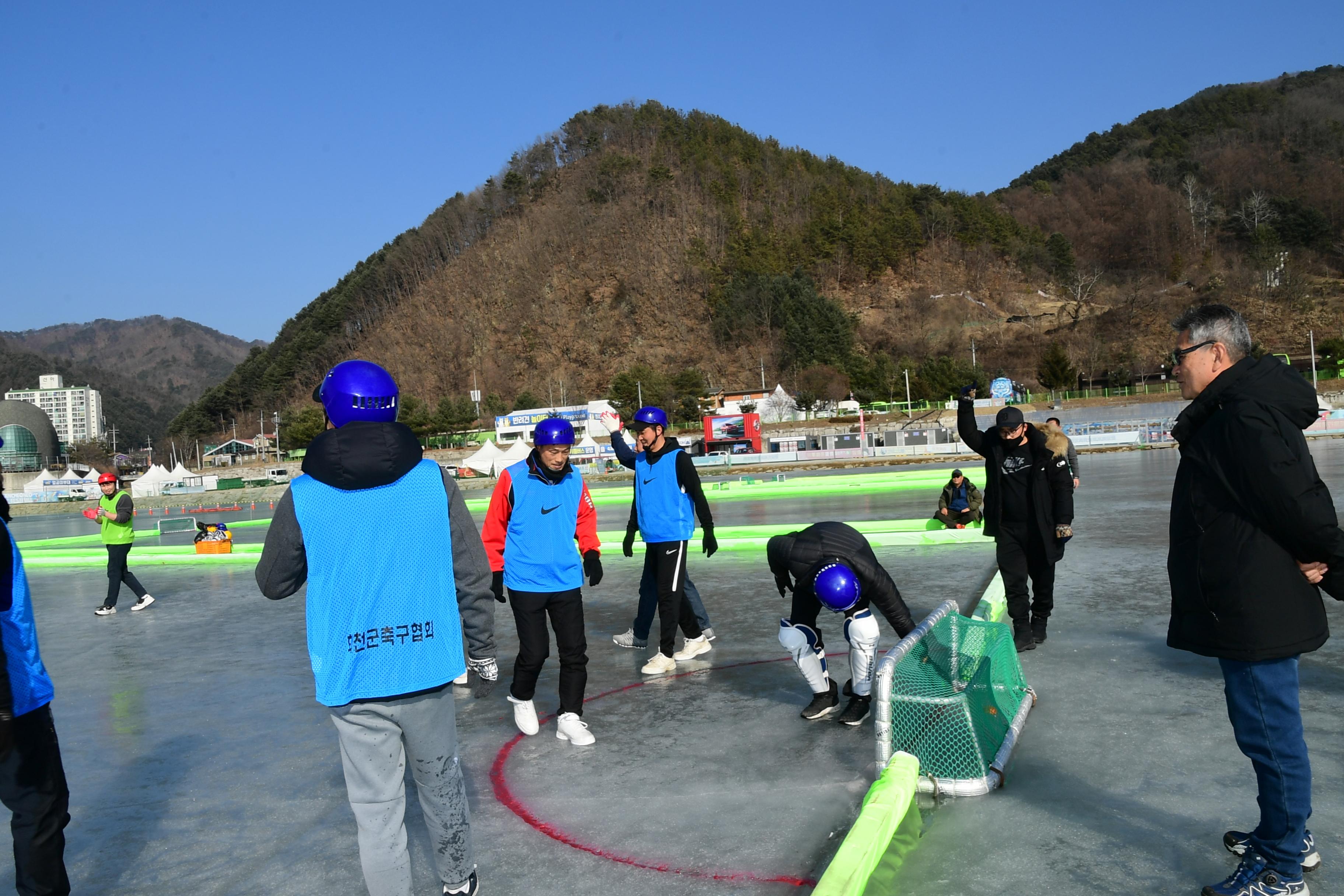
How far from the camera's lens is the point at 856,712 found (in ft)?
16.4

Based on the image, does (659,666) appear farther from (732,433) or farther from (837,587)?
(732,433)

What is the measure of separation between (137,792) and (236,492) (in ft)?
165

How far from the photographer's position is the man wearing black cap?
6418 millimetres

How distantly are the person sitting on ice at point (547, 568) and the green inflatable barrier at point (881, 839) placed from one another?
1.94 meters

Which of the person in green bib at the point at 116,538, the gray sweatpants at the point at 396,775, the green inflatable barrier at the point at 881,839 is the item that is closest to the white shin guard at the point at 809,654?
the green inflatable barrier at the point at 881,839

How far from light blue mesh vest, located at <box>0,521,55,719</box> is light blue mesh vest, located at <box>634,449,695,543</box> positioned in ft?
12.4

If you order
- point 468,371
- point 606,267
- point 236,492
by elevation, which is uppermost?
point 606,267

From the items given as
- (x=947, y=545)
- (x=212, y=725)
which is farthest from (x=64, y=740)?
(x=947, y=545)

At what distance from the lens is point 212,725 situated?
5.75 m

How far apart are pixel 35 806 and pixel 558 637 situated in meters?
2.62

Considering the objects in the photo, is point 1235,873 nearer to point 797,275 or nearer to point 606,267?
point 797,275

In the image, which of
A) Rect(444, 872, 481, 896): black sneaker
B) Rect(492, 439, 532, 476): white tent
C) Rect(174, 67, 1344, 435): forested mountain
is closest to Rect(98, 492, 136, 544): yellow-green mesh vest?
Rect(444, 872, 481, 896): black sneaker

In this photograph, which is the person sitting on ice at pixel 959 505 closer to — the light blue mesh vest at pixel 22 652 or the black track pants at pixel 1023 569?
the black track pants at pixel 1023 569

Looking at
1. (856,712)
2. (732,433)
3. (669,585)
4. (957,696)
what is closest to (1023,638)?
(856,712)
